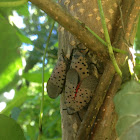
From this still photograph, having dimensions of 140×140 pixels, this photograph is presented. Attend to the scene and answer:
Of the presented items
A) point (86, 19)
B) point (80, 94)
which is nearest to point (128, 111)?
point (80, 94)

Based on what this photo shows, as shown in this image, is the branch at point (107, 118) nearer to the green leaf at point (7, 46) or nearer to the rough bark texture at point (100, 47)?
the rough bark texture at point (100, 47)

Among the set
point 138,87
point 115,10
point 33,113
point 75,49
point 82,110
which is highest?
point 115,10

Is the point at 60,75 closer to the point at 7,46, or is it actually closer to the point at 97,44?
the point at 97,44

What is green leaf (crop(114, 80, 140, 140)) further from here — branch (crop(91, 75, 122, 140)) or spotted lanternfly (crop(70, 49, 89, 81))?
spotted lanternfly (crop(70, 49, 89, 81))

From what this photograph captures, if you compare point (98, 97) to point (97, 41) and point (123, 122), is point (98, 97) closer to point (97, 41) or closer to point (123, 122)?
point (97, 41)

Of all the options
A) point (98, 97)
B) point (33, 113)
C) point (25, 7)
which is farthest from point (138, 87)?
point (33, 113)

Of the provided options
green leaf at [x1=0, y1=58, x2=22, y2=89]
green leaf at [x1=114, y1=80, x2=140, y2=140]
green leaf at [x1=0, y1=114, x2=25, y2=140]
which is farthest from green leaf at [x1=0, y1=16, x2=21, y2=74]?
green leaf at [x1=114, y1=80, x2=140, y2=140]
